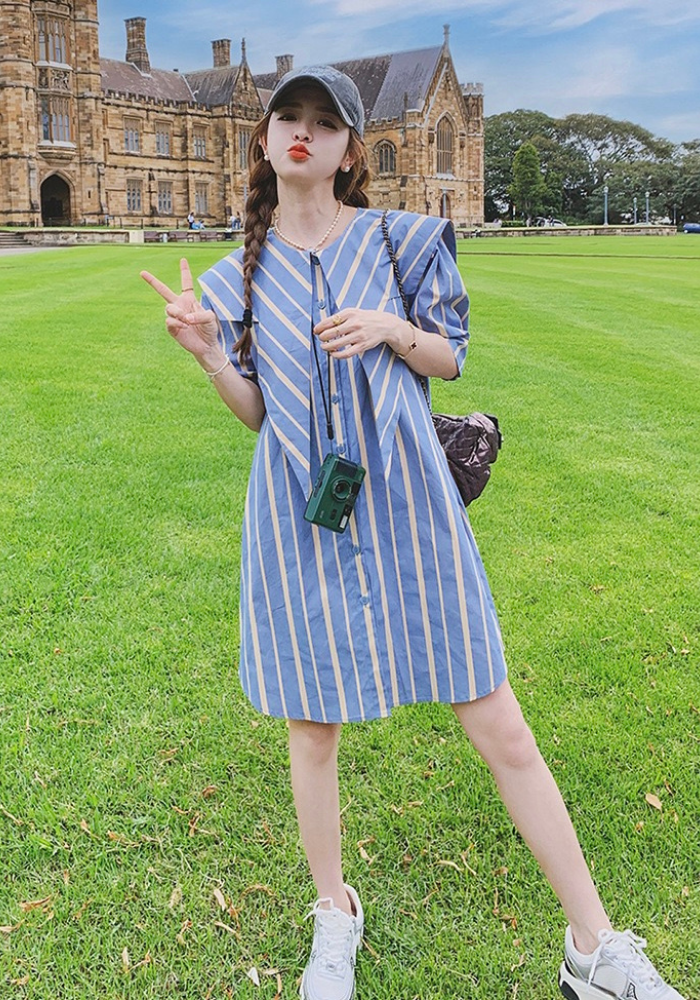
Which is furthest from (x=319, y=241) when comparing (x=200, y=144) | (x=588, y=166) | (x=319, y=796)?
(x=588, y=166)

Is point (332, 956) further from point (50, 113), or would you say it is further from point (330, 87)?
point (50, 113)

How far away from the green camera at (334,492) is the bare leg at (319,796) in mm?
546

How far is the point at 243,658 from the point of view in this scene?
95.2 inches

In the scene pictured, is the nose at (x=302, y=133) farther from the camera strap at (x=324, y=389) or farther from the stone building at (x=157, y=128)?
the stone building at (x=157, y=128)

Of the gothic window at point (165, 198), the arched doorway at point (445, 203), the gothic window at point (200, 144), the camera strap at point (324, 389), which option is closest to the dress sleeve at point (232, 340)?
the camera strap at point (324, 389)

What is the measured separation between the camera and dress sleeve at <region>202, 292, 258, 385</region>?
7.81 feet

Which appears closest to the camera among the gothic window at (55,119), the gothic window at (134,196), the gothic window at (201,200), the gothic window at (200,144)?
the gothic window at (55,119)

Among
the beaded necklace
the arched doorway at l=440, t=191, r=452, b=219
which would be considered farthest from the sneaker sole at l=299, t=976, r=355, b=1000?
the arched doorway at l=440, t=191, r=452, b=219

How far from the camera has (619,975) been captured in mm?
2289

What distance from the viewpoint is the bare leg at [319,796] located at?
2.39 meters

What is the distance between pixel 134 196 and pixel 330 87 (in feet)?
246

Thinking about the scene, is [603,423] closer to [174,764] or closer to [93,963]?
[174,764]

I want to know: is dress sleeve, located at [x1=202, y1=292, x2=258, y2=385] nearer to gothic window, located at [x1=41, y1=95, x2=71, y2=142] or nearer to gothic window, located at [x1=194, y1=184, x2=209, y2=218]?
gothic window, located at [x1=41, y1=95, x2=71, y2=142]

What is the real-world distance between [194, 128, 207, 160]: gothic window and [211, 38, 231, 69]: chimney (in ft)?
27.3
